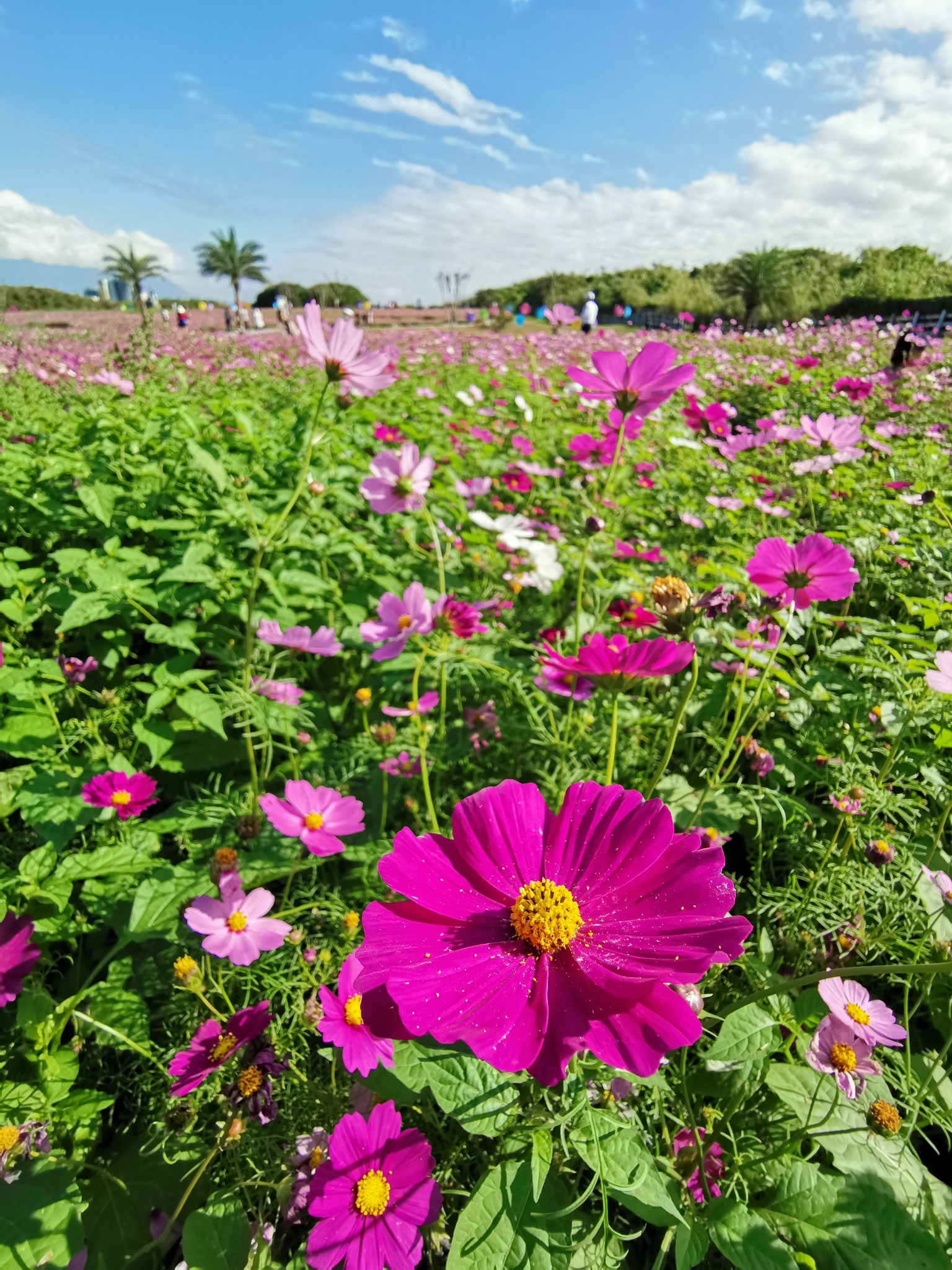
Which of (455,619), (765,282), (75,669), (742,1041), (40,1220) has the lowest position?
(40,1220)

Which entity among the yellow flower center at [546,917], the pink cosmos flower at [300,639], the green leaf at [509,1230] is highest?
the yellow flower center at [546,917]

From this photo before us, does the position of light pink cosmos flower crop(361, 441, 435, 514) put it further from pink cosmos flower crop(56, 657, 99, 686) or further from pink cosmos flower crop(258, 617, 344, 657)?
pink cosmos flower crop(56, 657, 99, 686)

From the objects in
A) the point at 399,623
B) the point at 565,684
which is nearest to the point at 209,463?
the point at 399,623

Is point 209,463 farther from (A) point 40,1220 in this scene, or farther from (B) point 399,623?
(A) point 40,1220

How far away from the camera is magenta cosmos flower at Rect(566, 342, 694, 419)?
35.6 inches

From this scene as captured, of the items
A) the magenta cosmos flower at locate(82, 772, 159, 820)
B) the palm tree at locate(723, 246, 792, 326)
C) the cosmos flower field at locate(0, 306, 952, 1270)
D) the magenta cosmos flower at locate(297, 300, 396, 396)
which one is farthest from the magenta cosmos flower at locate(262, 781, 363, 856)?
the palm tree at locate(723, 246, 792, 326)

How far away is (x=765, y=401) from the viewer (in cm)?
441

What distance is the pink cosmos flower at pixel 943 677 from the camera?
2.30 feet

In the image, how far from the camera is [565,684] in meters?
1.13

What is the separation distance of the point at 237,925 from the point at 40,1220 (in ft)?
1.26

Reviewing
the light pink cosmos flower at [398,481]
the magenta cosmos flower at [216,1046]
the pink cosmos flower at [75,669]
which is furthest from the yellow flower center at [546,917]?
the pink cosmos flower at [75,669]

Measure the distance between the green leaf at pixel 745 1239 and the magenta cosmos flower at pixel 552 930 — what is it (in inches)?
16.7

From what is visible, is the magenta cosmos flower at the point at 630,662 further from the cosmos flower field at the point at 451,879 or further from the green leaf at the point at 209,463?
the green leaf at the point at 209,463

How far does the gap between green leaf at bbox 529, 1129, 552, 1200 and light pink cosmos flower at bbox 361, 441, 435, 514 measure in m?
1.03
